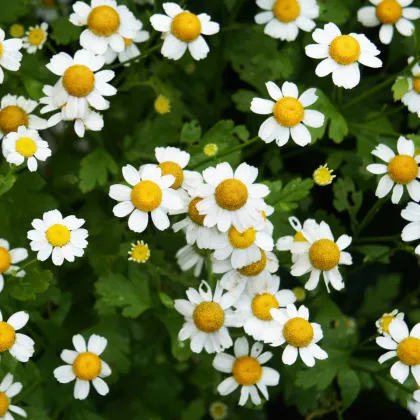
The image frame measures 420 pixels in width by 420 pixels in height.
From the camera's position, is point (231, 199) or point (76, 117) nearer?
point (231, 199)

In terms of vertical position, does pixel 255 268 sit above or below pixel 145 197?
below

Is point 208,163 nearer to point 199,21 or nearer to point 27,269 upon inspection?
point 199,21

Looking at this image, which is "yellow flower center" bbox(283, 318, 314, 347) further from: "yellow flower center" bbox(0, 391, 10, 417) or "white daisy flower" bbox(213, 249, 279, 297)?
"yellow flower center" bbox(0, 391, 10, 417)

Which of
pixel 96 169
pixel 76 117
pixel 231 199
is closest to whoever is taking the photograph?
pixel 231 199

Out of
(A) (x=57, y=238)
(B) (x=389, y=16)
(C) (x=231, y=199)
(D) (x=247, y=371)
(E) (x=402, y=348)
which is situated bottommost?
(D) (x=247, y=371)

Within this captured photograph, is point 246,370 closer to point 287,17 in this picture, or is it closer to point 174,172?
point 174,172

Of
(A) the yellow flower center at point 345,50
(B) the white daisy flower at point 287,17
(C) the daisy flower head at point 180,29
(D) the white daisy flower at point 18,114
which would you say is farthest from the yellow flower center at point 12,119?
(A) the yellow flower center at point 345,50

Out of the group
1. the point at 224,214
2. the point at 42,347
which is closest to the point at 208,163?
the point at 224,214

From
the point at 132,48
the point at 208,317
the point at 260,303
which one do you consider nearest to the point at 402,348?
the point at 260,303
